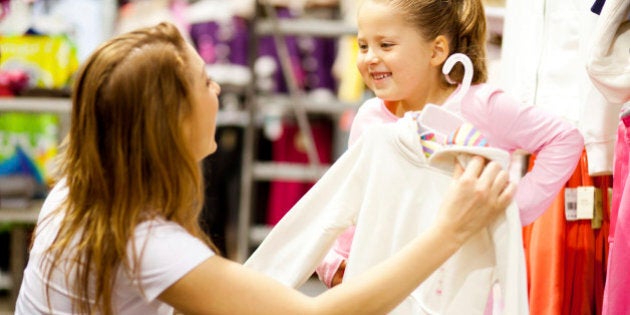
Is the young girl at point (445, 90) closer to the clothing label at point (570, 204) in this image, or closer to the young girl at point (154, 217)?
the young girl at point (154, 217)

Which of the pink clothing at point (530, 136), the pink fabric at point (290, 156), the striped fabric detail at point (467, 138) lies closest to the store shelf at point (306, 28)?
the pink fabric at point (290, 156)

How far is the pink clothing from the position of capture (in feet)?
4.78

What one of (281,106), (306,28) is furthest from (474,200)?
(281,106)

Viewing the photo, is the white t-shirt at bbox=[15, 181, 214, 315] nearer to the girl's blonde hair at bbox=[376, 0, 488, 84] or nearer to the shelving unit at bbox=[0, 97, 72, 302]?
the girl's blonde hair at bbox=[376, 0, 488, 84]

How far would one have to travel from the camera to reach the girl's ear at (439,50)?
1596mm

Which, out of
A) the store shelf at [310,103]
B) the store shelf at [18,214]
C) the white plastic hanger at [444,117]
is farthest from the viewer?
the store shelf at [310,103]

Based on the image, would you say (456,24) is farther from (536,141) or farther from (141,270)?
(141,270)

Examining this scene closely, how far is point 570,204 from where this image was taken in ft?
6.00

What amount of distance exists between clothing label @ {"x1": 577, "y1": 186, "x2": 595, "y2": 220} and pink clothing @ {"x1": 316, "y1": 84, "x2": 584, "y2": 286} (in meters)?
0.33

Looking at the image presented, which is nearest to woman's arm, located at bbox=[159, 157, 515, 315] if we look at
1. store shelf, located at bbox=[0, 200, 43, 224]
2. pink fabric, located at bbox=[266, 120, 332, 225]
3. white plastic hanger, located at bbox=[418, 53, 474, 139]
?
white plastic hanger, located at bbox=[418, 53, 474, 139]

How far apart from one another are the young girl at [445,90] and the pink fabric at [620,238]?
0.15m

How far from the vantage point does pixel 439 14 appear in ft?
5.23

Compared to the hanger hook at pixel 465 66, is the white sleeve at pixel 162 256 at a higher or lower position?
lower

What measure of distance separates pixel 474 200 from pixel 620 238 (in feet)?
1.23
